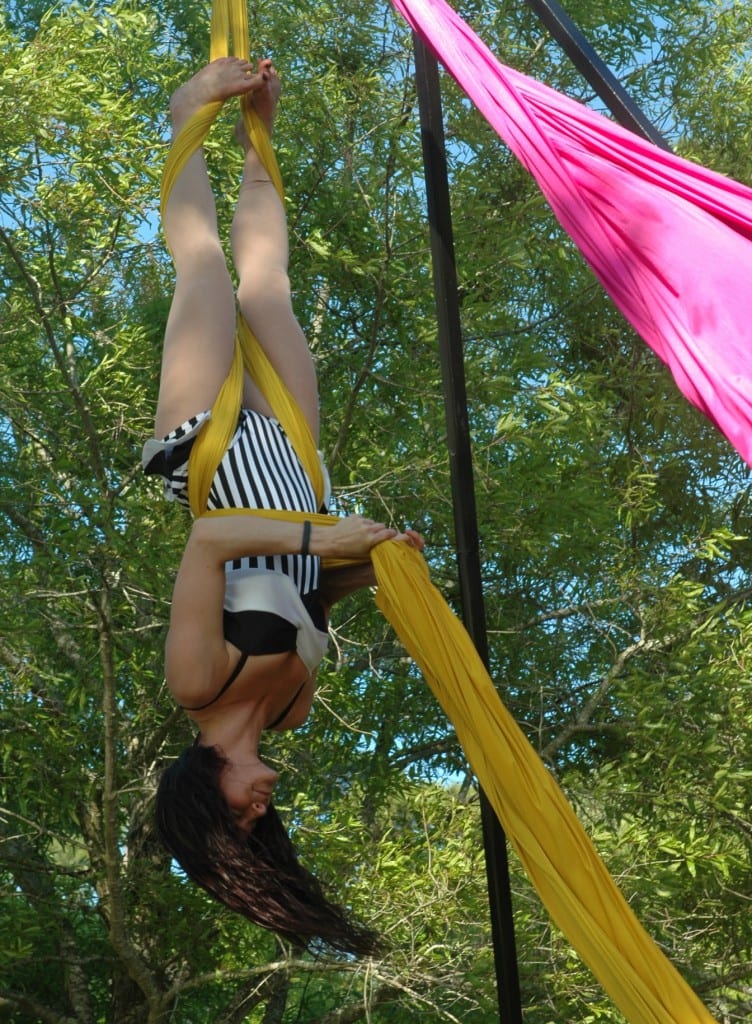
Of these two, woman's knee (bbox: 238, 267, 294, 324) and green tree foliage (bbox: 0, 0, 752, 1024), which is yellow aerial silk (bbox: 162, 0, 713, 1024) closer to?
woman's knee (bbox: 238, 267, 294, 324)

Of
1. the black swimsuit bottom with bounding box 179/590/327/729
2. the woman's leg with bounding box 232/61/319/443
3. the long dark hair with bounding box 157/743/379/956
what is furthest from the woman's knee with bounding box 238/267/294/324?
the long dark hair with bounding box 157/743/379/956

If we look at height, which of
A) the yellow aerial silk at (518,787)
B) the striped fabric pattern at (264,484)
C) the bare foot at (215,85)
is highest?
the bare foot at (215,85)

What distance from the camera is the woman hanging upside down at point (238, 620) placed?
1.83 metres

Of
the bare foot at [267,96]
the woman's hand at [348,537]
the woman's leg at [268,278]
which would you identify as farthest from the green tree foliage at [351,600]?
the woman's hand at [348,537]

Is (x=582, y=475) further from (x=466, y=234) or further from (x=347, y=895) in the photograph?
(x=347, y=895)

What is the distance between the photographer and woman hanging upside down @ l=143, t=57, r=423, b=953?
1.83 meters

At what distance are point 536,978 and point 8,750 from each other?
1.48 m

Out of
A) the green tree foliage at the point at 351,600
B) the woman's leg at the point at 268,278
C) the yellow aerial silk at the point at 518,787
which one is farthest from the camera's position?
the green tree foliage at the point at 351,600

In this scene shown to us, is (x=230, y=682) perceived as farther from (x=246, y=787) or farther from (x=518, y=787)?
(x=518, y=787)

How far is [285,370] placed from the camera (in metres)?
2.17

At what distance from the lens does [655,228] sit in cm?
185

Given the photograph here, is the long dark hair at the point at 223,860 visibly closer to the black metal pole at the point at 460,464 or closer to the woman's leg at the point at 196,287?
the black metal pole at the point at 460,464

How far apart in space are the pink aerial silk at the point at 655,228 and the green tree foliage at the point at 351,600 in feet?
5.51

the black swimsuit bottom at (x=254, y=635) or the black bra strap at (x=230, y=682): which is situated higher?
the black swimsuit bottom at (x=254, y=635)
